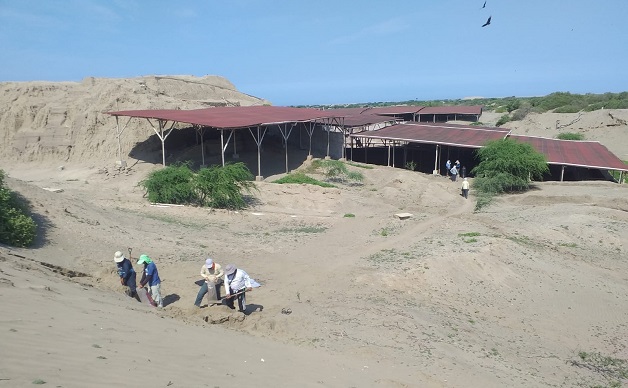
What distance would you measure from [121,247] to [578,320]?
470 inches

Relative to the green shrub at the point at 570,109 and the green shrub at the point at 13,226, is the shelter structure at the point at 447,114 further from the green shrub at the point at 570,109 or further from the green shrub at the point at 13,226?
the green shrub at the point at 13,226

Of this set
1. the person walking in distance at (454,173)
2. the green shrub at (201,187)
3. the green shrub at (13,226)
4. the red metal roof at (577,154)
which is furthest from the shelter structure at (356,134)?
the green shrub at (13,226)

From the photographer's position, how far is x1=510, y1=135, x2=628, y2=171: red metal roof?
27.4 meters

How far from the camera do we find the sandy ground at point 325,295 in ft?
19.9

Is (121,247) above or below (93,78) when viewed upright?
below

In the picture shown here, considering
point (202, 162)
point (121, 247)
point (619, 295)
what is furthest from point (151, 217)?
point (619, 295)

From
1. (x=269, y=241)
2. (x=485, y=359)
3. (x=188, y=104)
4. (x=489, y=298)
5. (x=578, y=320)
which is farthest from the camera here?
(x=188, y=104)

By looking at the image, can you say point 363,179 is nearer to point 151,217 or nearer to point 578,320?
point 151,217

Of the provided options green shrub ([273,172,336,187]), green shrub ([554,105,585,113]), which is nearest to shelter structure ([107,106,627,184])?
green shrub ([273,172,336,187])

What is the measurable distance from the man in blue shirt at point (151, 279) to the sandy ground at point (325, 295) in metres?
0.43

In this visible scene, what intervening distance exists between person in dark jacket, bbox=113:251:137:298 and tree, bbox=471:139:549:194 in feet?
70.0

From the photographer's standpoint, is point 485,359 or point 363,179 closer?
point 485,359

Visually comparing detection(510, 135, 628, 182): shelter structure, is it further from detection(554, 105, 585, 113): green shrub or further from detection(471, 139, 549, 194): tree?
detection(554, 105, 585, 113): green shrub

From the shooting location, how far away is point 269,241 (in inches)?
638
